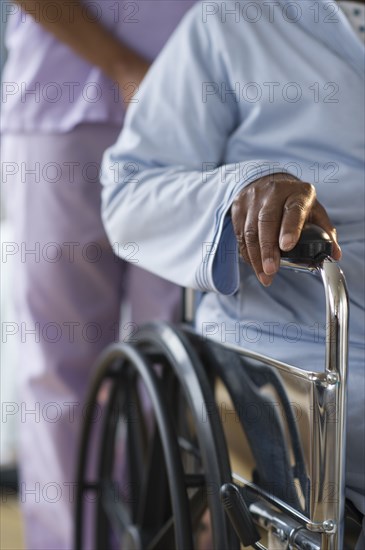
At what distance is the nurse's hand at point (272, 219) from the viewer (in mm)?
809

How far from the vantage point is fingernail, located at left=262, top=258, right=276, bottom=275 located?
808 mm

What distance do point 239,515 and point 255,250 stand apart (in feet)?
0.94

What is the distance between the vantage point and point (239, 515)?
0.88 metres

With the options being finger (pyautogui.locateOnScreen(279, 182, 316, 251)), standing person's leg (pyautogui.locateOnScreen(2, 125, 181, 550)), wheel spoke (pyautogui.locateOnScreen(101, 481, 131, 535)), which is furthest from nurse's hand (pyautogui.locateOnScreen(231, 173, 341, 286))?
standing person's leg (pyautogui.locateOnScreen(2, 125, 181, 550))

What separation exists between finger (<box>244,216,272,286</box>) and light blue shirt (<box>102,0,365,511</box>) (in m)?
0.11

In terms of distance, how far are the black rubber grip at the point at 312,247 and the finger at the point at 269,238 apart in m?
0.02

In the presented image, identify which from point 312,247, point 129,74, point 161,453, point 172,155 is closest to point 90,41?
point 129,74

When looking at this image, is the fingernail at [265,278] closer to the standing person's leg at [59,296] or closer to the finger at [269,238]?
the finger at [269,238]

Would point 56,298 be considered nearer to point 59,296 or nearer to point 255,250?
point 59,296

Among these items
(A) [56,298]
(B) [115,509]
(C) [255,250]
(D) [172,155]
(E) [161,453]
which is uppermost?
(D) [172,155]

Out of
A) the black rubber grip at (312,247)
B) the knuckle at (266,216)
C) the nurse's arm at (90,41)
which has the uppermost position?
the nurse's arm at (90,41)

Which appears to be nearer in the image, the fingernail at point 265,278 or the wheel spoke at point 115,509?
the fingernail at point 265,278

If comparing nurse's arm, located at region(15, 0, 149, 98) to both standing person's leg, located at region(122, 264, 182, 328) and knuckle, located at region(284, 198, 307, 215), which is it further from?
knuckle, located at region(284, 198, 307, 215)

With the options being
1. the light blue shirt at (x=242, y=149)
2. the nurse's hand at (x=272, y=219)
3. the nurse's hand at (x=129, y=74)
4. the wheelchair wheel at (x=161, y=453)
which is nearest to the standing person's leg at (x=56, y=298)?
the nurse's hand at (x=129, y=74)
